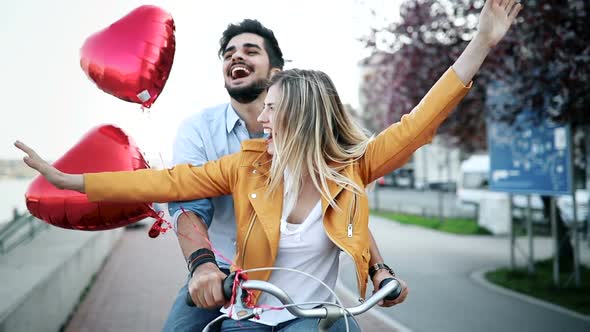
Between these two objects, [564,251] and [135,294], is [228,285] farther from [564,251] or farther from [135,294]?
[564,251]

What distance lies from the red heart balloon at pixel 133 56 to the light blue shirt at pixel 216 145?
0.30 metres

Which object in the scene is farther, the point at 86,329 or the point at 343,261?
the point at 343,261

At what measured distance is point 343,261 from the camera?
12.3 metres

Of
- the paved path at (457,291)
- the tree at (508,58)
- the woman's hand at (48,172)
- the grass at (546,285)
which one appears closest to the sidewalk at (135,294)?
the paved path at (457,291)

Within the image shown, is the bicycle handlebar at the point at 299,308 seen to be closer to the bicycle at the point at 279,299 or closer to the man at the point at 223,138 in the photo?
the bicycle at the point at 279,299

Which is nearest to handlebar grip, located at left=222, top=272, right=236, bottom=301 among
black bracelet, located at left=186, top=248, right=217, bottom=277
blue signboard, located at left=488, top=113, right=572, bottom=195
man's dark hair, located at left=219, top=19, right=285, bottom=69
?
black bracelet, located at left=186, top=248, right=217, bottom=277

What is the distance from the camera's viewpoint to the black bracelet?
218 centimetres

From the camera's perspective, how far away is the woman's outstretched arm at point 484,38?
7.32 ft

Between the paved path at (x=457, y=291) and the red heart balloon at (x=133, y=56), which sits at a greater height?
the red heart balloon at (x=133, y=56)

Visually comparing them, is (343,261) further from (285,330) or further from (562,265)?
(285,330)

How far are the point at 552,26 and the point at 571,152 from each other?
221cm

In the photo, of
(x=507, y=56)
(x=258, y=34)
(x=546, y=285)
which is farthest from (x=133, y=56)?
(x=546, y=285)

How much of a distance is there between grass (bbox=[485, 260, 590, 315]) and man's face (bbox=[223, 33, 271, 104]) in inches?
258

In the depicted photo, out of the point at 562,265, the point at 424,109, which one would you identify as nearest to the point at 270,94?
the point at 424,109
